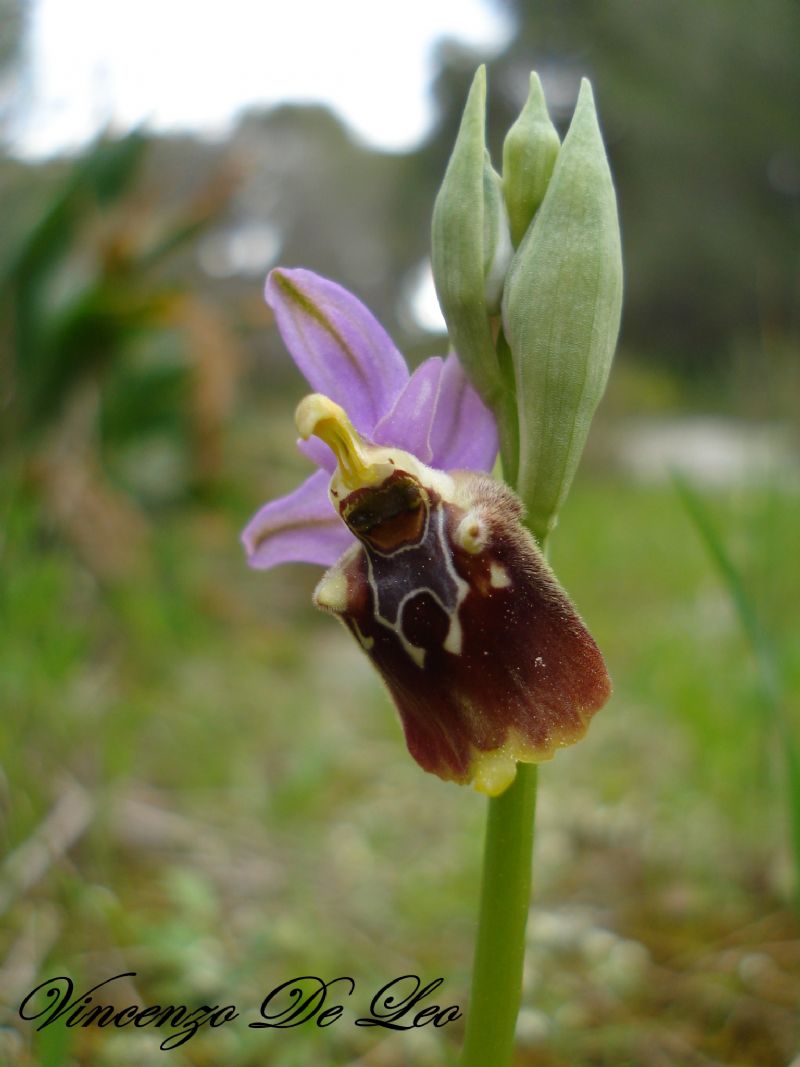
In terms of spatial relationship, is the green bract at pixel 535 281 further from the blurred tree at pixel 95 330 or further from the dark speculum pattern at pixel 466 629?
the blurred tree at pixel 95 330

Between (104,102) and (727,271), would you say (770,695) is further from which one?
(727,271)

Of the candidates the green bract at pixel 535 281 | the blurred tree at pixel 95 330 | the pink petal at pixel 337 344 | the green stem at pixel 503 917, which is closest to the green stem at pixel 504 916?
the green stem at pixel 503 917

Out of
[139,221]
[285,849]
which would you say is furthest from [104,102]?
[285,849]
